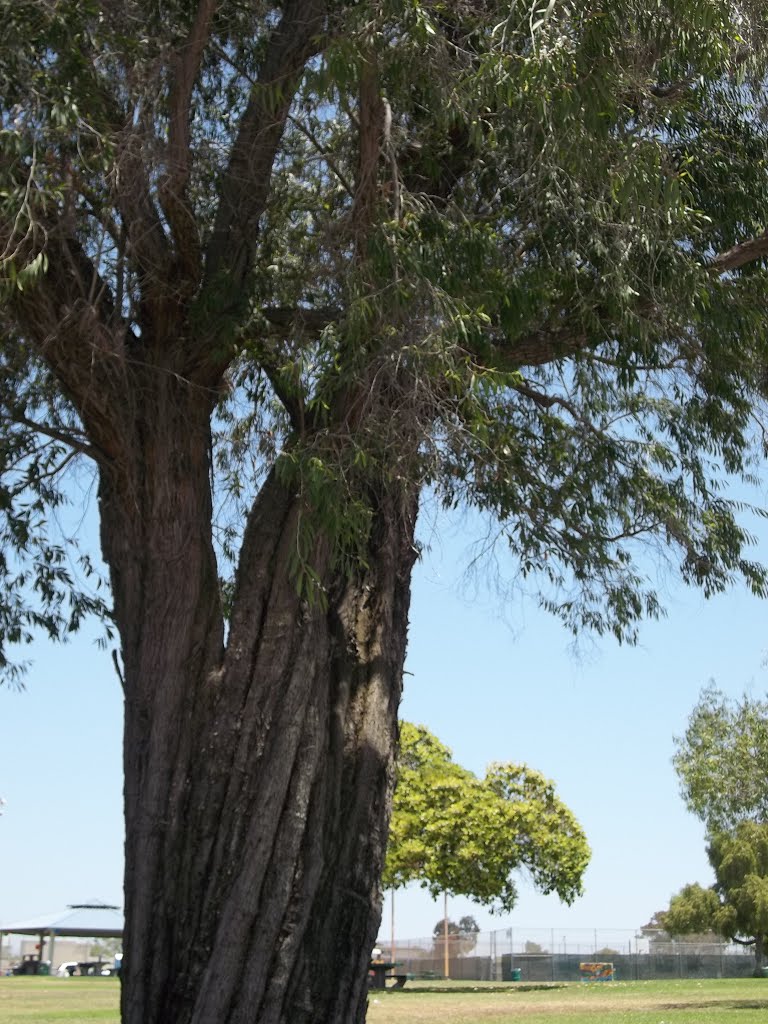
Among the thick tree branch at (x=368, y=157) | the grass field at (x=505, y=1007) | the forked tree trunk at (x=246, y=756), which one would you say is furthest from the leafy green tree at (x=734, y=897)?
the thick tree branch at (x=368, y=157)

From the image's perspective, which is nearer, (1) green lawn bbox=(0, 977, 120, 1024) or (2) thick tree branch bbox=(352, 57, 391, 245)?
(2) thick tree branch bbox=(352, 57, 391, 245)

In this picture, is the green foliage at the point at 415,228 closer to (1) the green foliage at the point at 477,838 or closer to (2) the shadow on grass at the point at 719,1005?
(2) the shadow on grass at the point at 719,1005

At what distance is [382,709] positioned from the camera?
22.9 feet

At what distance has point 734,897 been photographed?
1415 inches

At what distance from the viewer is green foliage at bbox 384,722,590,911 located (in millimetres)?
28734

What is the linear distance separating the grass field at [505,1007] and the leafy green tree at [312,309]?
9859mm

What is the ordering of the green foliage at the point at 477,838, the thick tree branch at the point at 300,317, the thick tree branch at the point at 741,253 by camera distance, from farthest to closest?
the green foliage at the point at 477,838, the thick tree branch at the point at 741,253, the thick tree branch at the point at 300,317

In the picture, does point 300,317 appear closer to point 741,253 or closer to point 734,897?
point 741,253

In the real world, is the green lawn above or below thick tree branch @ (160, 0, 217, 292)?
below

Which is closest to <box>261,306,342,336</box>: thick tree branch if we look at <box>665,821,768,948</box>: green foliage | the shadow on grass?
the shadow on grass

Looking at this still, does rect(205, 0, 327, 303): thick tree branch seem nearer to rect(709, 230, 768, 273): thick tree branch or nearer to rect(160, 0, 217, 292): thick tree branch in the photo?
rect(160, 0, 217, 292): thick tree branch

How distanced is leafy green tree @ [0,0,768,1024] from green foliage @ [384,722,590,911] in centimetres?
2163

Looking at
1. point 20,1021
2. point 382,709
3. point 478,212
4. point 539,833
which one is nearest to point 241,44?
point 478,212

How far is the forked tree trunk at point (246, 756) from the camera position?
596 cm
